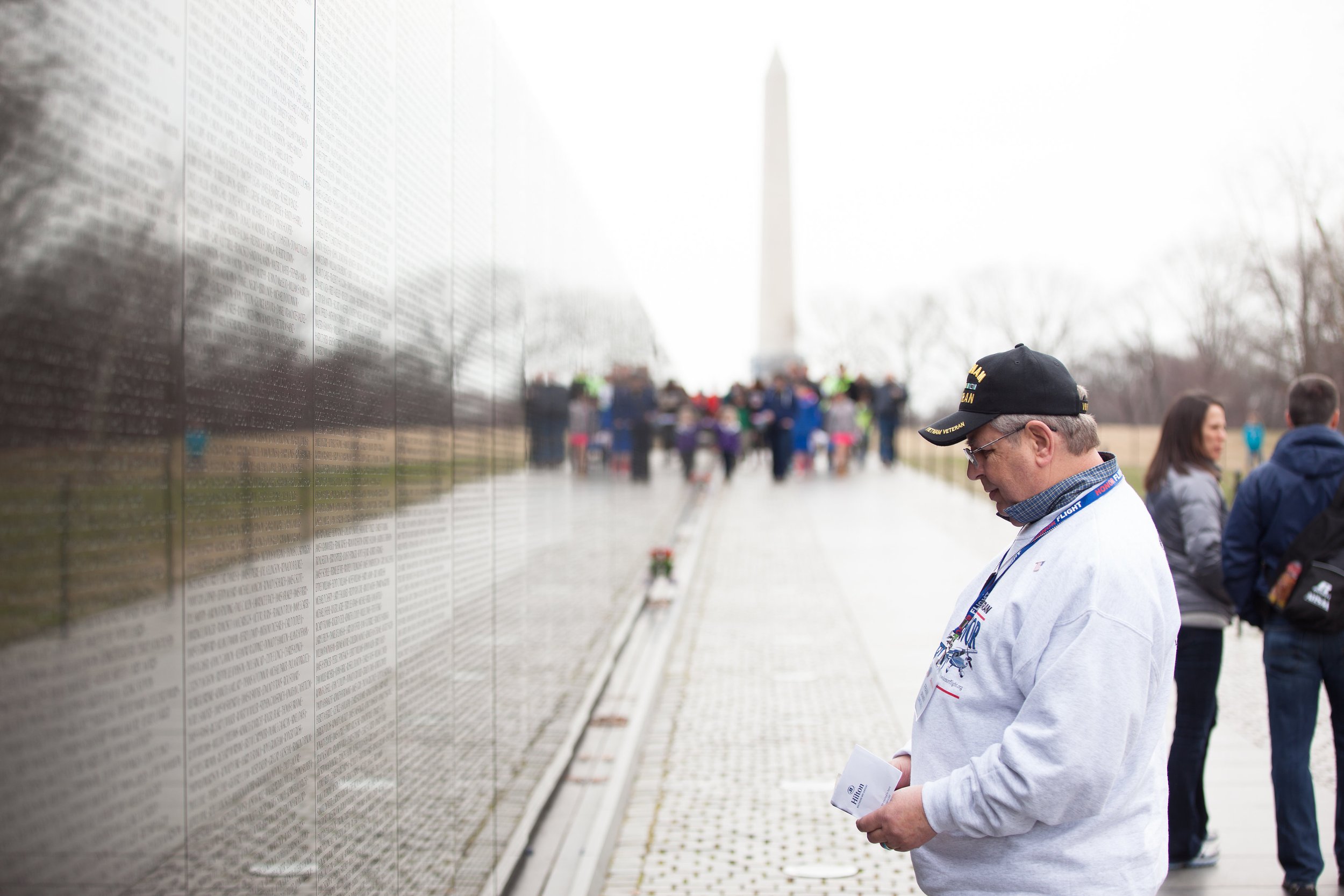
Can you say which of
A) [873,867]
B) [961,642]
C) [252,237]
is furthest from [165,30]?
[873,867]

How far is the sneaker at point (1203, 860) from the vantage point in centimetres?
523

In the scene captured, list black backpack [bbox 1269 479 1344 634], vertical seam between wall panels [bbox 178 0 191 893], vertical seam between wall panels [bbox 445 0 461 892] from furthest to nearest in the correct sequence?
black backpack [bbox 1269 479 1344 634] < vertical seam between wall panels [bbox 445 0 461 892] < vertical seam between wall panels [bbox 178 0 191 893]

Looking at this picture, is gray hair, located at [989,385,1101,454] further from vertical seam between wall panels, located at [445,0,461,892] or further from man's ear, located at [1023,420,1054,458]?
vertical seam between wall panels, located at [445,0,461,892]

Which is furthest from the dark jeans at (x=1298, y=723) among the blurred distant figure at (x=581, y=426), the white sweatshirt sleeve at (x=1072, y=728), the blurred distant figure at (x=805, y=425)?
the blurred distant figure at (x=805, y=425)

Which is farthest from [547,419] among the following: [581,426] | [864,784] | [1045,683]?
[1045,683]

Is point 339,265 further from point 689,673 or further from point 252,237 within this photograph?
point 689,673

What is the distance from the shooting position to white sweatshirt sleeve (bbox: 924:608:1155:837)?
2330mm

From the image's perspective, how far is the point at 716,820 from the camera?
19.4 ft

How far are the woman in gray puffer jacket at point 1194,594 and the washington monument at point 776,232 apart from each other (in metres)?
36.1

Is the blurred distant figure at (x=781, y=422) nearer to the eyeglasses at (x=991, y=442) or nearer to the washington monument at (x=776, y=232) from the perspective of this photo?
the washington monument at (x=776, y=232)

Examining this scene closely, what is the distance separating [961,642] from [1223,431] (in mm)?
3219

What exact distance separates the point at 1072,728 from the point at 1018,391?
70cm

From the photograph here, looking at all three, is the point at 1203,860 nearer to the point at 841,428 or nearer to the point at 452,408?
the point at 452,408

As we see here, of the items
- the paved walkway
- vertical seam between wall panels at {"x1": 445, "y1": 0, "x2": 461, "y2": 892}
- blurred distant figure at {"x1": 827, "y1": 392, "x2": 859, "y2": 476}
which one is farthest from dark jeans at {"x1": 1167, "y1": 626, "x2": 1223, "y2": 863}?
blurred distant figure at {"x1": 827, "y1": 392, "x2": 859, "y2": 476}
